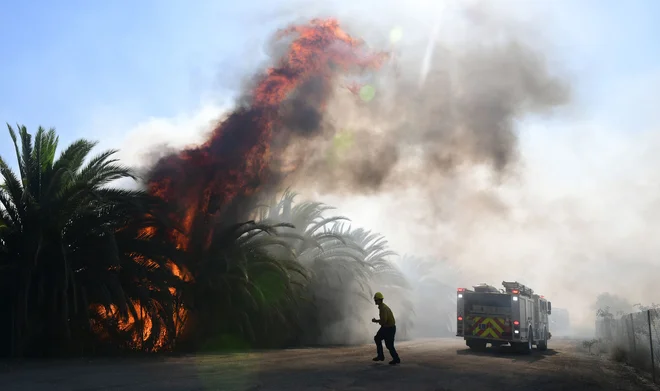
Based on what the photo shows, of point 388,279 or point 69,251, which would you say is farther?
point 388,279

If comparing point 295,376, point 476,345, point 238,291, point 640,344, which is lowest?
point 295,376

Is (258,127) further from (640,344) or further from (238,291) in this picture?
(640,344)

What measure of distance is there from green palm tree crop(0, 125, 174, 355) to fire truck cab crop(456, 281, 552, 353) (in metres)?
12.9

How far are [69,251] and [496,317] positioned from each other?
16.8m

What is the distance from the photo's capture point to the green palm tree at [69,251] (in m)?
15.7

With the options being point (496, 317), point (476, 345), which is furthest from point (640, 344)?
point (476, 345)

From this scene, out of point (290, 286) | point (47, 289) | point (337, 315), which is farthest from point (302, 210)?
point (47, 289)

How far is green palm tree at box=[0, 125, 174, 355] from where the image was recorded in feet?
51.6

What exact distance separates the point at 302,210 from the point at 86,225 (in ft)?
53.4

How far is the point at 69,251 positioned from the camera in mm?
16391

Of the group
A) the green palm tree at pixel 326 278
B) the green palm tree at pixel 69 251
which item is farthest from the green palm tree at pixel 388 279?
the green palm tree at pixel 69 251

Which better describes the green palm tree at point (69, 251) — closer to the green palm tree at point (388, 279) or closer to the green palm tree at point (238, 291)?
the green palm tree at point (238, 291)

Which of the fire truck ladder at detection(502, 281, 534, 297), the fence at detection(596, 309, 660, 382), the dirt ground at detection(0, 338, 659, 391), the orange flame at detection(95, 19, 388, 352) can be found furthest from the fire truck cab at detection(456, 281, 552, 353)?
the orange flame at detection(95, 19, 388, 352)

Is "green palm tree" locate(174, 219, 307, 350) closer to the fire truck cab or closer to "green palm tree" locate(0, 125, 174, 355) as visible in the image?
"green palm tree" locate(0, 125, 174, 355)
